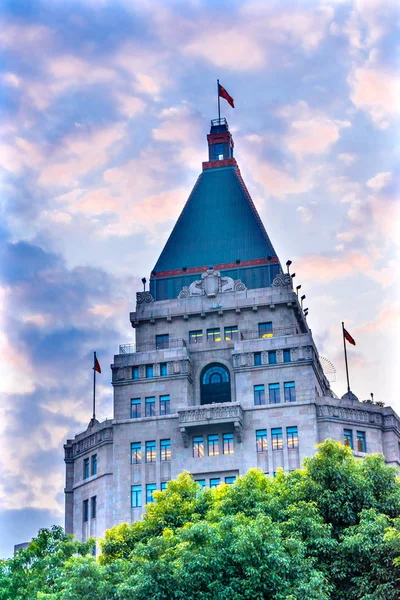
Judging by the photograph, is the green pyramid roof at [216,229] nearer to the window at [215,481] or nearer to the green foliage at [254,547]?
the window at [215,481]

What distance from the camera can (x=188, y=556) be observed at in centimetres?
4562

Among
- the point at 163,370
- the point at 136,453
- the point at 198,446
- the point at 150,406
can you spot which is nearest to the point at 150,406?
the point at 150,406

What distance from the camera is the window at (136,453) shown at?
276 feet

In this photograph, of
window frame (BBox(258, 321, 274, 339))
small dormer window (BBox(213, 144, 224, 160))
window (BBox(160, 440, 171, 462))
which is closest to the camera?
window (BBox(160, 440, 171, 462))

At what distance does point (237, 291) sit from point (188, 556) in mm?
46726

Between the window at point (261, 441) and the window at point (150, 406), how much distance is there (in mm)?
8322

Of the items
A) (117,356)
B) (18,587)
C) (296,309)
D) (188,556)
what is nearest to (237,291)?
(296,309)

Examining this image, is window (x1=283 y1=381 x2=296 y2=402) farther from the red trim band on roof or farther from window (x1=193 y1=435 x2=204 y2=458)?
the red trim band on roof

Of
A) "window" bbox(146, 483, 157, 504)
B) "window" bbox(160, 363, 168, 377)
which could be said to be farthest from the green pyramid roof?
"window" bbox(146, 483, 157, 504)

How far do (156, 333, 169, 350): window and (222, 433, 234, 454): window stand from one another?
10750 mm

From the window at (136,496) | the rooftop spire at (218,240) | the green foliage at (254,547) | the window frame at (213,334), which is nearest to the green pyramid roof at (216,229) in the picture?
the rooftop spire at (218,240)

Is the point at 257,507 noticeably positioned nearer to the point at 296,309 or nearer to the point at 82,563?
the point at 82,563

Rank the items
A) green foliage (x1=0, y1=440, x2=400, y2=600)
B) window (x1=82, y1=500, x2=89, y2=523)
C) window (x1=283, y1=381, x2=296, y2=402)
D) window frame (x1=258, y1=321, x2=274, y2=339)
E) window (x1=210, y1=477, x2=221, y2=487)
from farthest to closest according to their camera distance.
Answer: window frame (x1=258, y1=321, x2=274, y2=339) → window (x1=82, y1=500, x2=89, y2=523) → window (x1=283, y1=381, x2=296, y2=402) → window (x1=210, y1=477, x2=221, y2=487) → green foliage (x1=0, y1=440, x2=400, y2=600)

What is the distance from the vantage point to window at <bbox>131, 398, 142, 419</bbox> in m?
85.9
